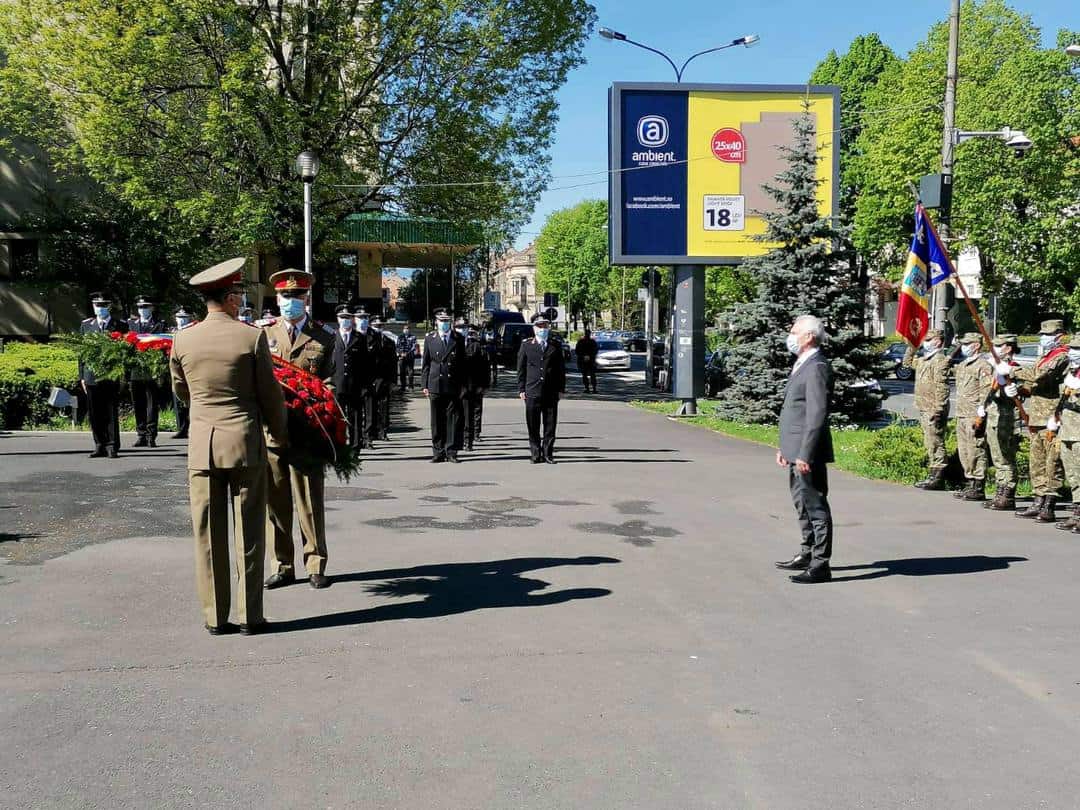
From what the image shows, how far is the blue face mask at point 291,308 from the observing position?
291 inches

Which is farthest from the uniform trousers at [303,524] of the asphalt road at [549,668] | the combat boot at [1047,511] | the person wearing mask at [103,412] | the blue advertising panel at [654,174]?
the blue advertising panel at [654,174]

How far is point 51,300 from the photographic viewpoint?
35656 mm

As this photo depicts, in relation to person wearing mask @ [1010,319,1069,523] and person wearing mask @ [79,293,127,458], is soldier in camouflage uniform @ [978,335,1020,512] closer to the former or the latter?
person wearing mask @ [1010,319,1069,523]

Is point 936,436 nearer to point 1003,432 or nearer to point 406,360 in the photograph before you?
point 1003,432

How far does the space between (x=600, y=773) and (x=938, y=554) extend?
5314 mm

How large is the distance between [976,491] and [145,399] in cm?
1100

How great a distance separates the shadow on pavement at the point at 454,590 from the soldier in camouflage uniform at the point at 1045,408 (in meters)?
4.79

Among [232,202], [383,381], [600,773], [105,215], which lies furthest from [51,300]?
[600,773]

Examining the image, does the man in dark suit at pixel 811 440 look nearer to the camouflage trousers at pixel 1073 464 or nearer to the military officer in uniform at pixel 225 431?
the camouflage trousers at pixel 1073 464

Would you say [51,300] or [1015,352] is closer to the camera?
[1015,352]

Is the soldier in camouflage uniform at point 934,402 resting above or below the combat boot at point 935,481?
above

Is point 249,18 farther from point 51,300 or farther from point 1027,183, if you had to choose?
point 1027,183

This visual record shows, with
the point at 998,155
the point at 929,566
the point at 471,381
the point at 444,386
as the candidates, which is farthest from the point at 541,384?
the point at 998,155

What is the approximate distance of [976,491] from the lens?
11414 mm
